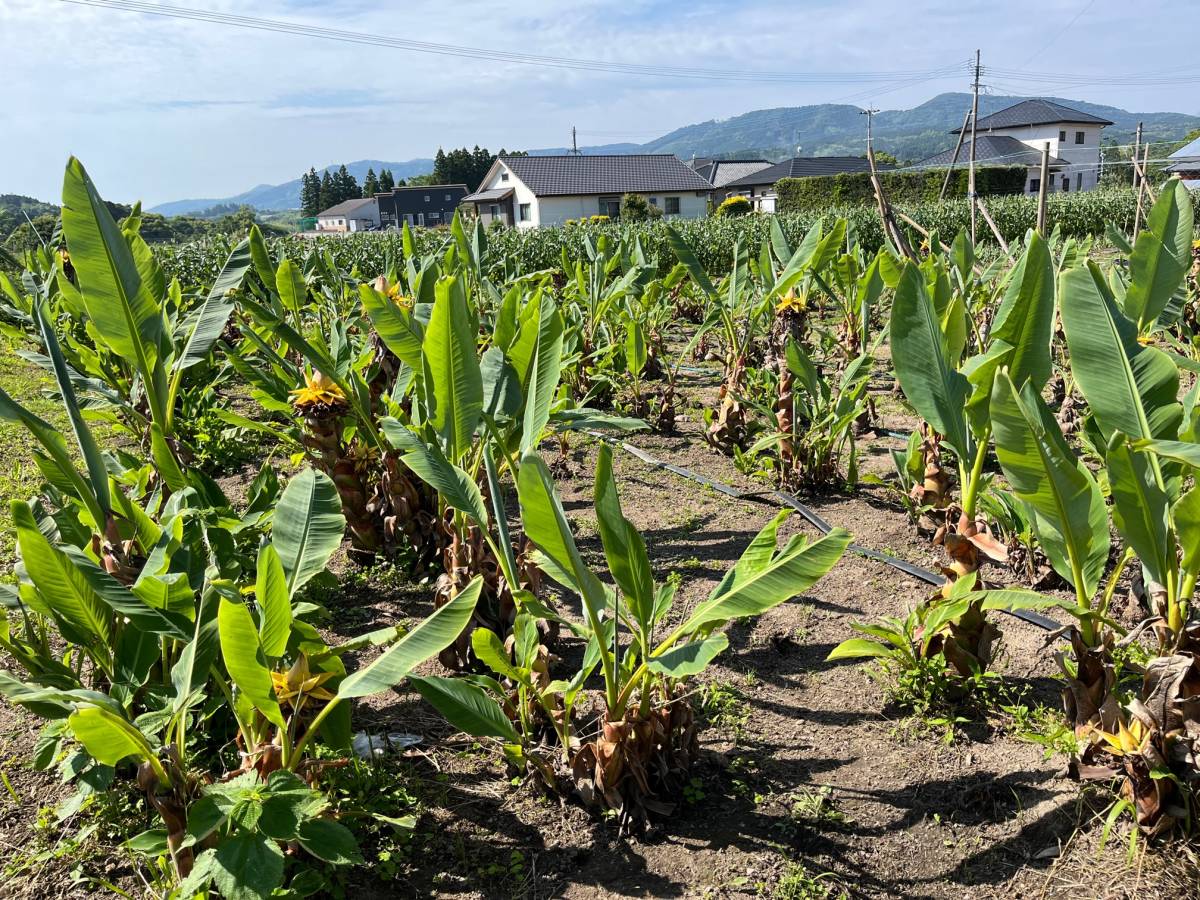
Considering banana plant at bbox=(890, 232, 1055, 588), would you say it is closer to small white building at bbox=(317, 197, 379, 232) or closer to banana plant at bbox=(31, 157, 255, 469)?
banana plant at bbox=(31, 157, 255, 469)

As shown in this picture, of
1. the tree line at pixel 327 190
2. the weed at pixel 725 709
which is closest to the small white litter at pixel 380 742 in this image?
the weed at pixel 725 709

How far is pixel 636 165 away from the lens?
148 ft

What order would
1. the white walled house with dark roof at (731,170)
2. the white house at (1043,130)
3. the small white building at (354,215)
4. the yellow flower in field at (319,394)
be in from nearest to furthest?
1. the yellow flower in field at (319,394)
2. the white house at (1043,130)
3. the white walled house with dark roof at (731,170)
4. the small white building at (354,215)

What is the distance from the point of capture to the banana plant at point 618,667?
1.34 m

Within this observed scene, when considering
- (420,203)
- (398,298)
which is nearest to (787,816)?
(398,298)

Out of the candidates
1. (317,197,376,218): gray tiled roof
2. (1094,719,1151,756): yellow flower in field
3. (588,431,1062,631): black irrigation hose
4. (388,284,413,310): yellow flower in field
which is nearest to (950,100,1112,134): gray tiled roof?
(317,197,376,218): gray tiled roof

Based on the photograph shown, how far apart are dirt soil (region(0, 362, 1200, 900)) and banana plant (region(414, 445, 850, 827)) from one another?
0.10 metres

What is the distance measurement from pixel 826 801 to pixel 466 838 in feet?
2.50

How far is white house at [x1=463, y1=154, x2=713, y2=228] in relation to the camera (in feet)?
141

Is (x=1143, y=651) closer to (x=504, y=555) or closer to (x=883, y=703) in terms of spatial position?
(x=883, y=703)

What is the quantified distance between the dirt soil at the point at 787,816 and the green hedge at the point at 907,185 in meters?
28.6

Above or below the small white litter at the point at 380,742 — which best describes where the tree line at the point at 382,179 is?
above

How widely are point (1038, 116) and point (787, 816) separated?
65.4m

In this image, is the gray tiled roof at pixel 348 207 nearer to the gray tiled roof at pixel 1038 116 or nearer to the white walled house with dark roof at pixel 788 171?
the white walled house with dark roof at pixel 788 171
